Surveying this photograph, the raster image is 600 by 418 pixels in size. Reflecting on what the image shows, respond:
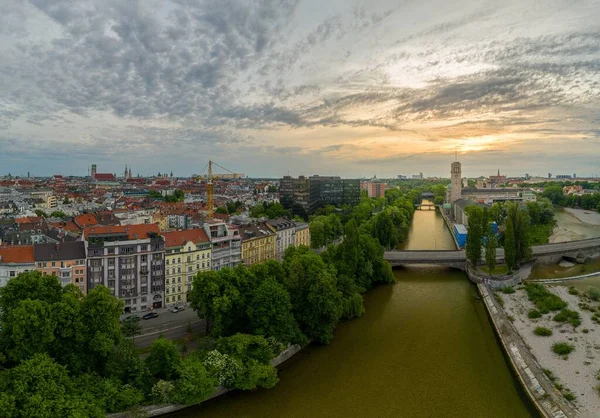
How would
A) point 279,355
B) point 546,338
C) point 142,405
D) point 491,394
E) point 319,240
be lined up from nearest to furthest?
point 142,405 → point 491,394 → point 279,355 → point 546,338 → point 319,240

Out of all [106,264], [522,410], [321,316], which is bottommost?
[522,410]

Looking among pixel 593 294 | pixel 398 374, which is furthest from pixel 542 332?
pixel 398 374

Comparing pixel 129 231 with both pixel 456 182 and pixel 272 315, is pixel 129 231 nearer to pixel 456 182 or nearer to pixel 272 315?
pixel 272 315

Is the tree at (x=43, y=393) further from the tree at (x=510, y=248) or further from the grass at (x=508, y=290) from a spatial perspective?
the tree at (x=510, y=248)

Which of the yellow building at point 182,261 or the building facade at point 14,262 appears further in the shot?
the yellow building at point 182,261

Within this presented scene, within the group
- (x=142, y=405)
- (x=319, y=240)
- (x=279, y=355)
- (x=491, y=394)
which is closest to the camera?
(x=142, y=405)

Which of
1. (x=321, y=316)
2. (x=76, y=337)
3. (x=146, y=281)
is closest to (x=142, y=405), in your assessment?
(x=76, y=337)

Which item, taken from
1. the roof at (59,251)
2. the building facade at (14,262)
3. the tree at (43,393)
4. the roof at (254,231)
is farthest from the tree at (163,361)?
the roof at (254,231)

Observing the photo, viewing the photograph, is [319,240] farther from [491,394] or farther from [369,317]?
[491,394]
